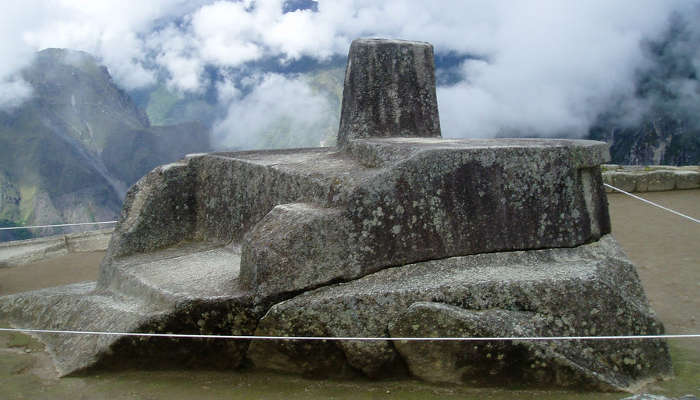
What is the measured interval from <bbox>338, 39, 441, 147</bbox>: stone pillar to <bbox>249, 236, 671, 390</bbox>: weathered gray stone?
6.44ft

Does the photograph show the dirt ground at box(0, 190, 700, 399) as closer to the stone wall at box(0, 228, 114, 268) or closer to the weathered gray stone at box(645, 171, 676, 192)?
the stone wall at box(0, 228, 114, 268)

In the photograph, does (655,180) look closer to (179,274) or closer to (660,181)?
(660,181)

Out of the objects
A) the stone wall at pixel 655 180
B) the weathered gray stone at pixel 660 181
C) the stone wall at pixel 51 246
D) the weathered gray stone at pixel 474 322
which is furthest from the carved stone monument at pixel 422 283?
the weathered gray stone at pixel 660 181

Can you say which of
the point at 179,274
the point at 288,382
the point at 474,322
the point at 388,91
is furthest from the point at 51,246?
the point at 474,322

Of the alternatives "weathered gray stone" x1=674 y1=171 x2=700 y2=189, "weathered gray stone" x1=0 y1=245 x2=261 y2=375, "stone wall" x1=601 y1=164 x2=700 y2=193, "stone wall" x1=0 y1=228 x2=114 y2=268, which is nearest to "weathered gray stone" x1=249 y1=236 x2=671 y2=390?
"weathered gray stone" x1=0 y1=245 x2=261 y2=375

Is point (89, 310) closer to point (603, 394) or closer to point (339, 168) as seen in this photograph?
point (339, 168)

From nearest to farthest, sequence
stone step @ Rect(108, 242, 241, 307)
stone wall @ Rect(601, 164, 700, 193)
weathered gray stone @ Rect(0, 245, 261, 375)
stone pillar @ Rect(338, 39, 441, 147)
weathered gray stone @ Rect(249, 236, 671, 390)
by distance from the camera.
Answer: weathered gray stone @ Rect(249, 236, 671, 390)
weathered gray stone @ Rect(0, 245, 261, 375)
stone step @ Rect(108, 242, 241, 307)
stone pillar @ Rect(338, 39, 441, 147)
stone wall @ Rect(601, 164, 700, 193)

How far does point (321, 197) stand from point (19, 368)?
2.91m

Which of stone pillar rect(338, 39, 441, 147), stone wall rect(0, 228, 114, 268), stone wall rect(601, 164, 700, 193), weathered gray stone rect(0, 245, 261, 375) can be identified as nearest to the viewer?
weathered gray stone rect(0, 245, 261, 375)

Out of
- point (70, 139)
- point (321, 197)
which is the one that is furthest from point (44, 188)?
point (321, 197)

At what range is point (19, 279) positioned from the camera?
9164 mm

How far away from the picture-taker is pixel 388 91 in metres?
5.93

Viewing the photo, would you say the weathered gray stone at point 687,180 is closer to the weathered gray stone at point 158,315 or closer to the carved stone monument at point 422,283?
the carved stone monument at point 422,283

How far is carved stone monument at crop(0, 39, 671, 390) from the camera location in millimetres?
4117
